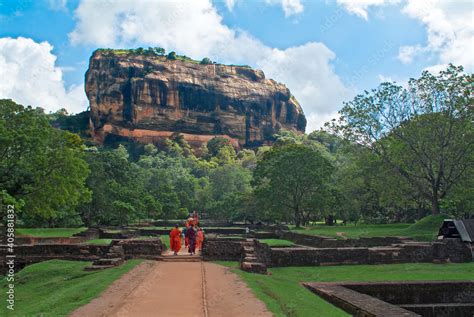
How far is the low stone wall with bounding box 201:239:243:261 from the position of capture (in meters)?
16.3

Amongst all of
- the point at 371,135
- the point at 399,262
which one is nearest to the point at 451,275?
the point at 399,262

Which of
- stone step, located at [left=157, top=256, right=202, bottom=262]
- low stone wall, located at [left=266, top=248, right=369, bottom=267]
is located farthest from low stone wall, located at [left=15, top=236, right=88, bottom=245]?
low stone wall, located at [left=266, top=248, right=369, bottom=267]

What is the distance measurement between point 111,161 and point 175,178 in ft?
94.1

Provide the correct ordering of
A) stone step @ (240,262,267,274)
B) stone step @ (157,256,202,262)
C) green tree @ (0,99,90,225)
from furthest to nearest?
green tree @ (0,99,90,225) → stone step @ (157,256,202,262) → stone step @ (240,262,267,274)

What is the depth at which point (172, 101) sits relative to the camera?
113m

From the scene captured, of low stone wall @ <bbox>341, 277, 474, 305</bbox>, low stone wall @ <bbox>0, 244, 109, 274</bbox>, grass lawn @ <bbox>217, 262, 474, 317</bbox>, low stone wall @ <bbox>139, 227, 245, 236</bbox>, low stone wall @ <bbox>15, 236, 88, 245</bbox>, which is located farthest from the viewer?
low stone wall @ <bbox>139, 227, 245, 236</bbox>

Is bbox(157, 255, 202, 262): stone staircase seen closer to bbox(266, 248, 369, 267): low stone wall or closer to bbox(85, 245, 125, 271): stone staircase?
bbox(85, 245, 125, 271): stone staircase

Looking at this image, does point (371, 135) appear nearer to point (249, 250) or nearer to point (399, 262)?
point (399, 262)

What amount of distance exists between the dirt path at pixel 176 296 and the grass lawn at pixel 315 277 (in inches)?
16.7

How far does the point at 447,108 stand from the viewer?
2981 cm

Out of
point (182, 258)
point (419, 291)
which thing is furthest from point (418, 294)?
→ point (182, 258)

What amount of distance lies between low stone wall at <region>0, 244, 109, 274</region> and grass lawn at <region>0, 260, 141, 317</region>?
795 mm

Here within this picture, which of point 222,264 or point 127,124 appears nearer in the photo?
point 222,264

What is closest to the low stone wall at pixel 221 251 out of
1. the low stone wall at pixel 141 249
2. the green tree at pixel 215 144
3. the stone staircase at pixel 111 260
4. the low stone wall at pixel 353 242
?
the low stone wall at pixel 141 249
